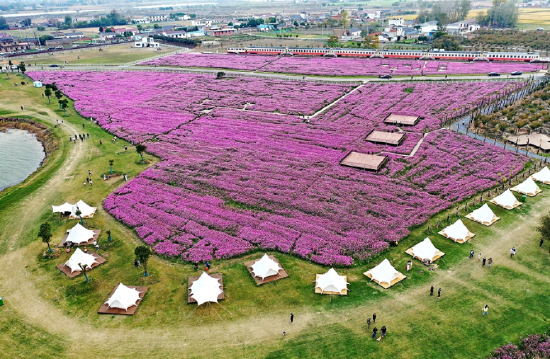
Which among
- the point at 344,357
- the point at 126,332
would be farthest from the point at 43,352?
the point at 344,357

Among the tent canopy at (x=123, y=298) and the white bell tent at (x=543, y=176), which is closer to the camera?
the tent canopy at (x=123, y=298)

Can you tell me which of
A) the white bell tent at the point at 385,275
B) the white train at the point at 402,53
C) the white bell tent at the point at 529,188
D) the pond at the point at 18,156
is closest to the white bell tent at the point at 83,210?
the pond at the point at 18,156

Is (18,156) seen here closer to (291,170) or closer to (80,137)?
(80,137)

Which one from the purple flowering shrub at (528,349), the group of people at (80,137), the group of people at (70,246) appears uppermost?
the group of people at (80,137)

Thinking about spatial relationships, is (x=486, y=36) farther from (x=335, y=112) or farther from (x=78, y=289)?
(x=78, y=289)

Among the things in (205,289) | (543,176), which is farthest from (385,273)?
(543,176)

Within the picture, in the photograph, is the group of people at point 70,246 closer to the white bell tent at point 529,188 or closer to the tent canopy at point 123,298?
the tent canopy at point 123,298
